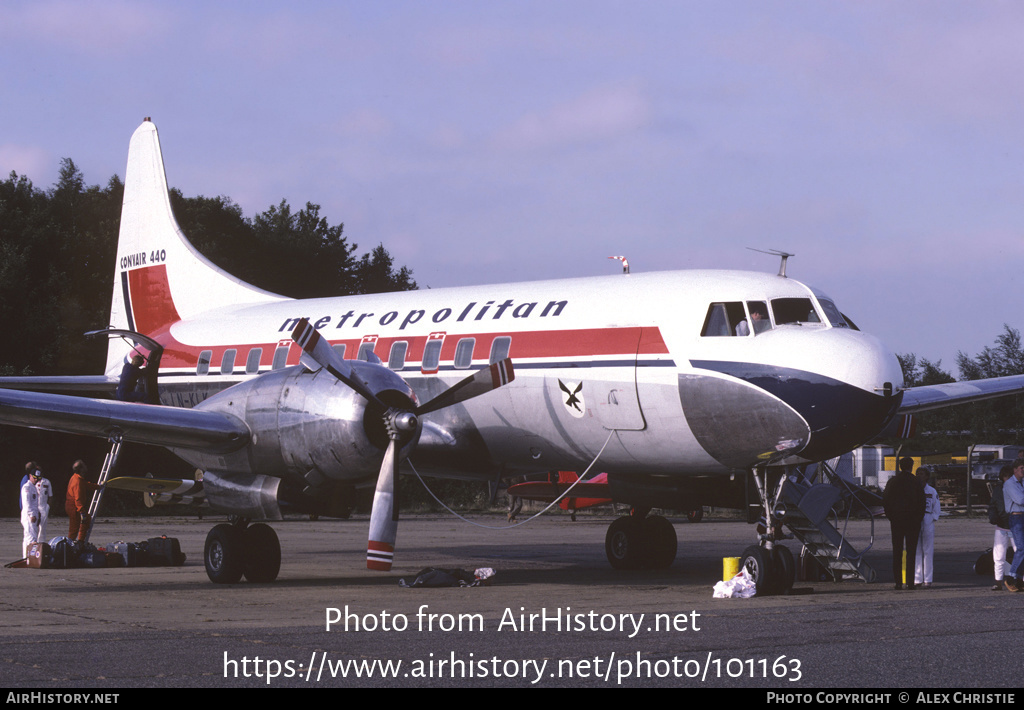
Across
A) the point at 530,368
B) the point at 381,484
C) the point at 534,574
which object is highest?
the point at 530,368

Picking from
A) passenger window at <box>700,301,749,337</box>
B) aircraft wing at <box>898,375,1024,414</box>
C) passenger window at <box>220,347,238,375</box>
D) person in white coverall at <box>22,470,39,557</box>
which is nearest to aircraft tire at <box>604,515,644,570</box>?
aircraft wing at <box>898,375,1024,414</box>

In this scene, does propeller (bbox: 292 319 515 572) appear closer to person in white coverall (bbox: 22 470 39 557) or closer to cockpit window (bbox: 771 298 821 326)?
cockpit window (bbox: 771 298 821 326)

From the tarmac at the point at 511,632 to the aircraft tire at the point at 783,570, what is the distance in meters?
0.25

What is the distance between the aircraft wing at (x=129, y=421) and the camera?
14.0 m

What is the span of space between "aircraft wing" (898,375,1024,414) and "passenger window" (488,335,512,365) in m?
6.15

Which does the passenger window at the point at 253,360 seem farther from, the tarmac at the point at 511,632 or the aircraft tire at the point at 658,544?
the aircraft tire at the point at 658,544

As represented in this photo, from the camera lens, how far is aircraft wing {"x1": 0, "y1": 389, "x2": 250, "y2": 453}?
→ 552 inches

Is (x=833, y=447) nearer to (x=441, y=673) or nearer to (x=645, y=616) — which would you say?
(x=645, y=616)

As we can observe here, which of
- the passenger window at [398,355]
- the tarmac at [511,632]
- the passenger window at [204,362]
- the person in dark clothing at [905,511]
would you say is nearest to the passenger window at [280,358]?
the passenger window at [204,362]

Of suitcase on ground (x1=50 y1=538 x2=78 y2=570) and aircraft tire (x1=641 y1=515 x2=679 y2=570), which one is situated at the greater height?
aircraft tire (x1=641 y1=515 x2=679 y2=570)

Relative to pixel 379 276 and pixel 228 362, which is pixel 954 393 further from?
pixel 379 276
